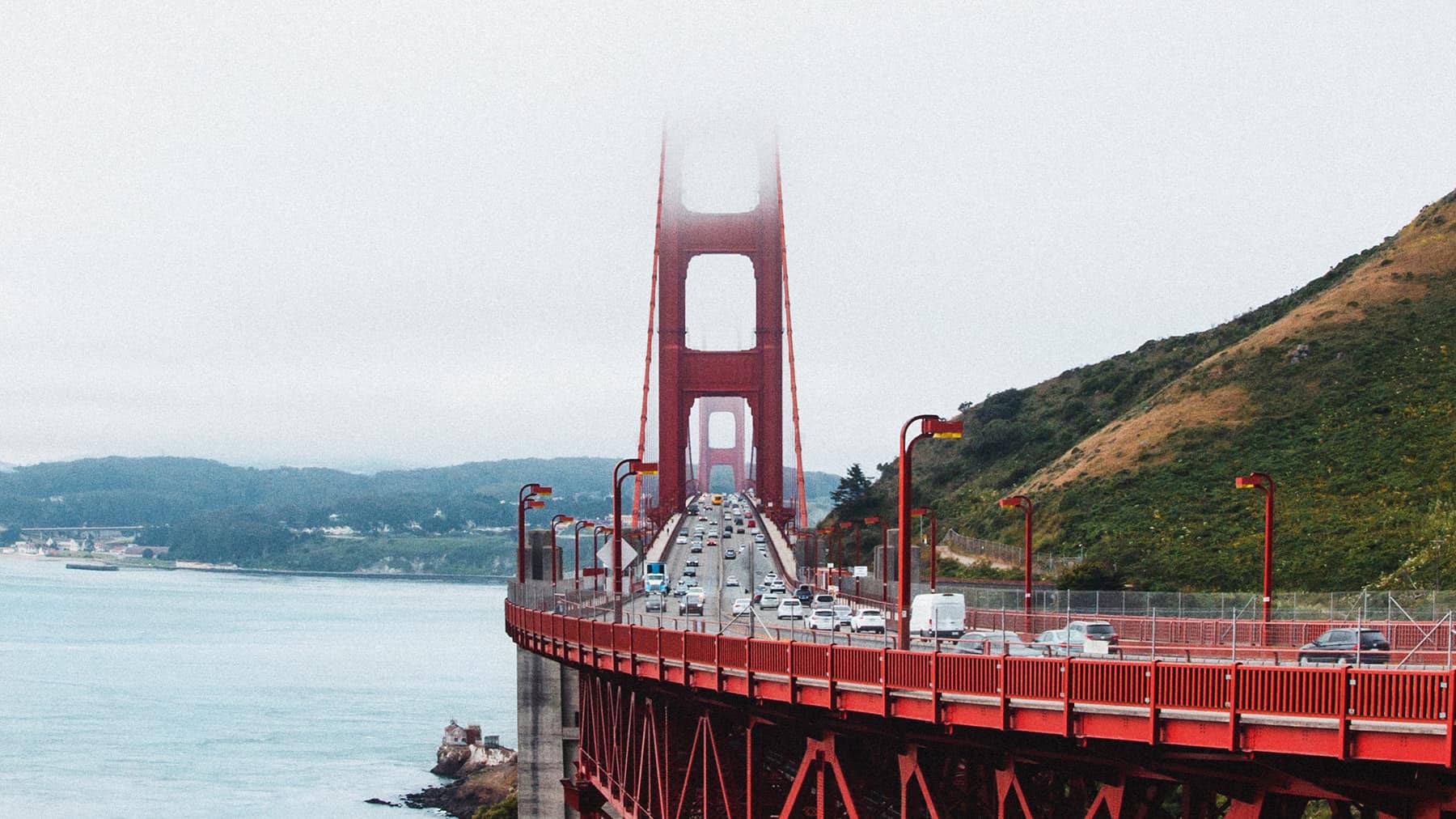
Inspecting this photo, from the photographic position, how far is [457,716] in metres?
101

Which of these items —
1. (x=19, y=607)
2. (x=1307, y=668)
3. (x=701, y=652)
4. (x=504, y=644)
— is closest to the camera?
(x=1307, y=668)

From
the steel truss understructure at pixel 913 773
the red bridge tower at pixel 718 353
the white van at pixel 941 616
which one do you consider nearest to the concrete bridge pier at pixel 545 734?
Answer: the steel truss understructure at pixel 913 773

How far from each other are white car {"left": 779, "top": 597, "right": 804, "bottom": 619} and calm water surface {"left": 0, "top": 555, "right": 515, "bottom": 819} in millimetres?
36250

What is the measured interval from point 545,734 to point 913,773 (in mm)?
24893

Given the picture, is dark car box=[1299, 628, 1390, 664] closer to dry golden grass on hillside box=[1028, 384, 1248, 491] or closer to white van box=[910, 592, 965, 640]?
white van box=[910, 592, 965, 640]

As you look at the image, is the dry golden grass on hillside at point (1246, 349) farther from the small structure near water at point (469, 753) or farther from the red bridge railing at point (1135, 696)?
the red bridge railing at point (1135, 696)

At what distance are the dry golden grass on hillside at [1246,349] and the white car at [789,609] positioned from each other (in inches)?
1455

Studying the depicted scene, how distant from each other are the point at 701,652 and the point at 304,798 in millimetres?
57244

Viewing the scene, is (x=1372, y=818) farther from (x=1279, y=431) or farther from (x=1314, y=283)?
(x=1314, y=283)

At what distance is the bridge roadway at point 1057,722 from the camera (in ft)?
49.9

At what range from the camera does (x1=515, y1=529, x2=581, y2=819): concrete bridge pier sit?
4384cm

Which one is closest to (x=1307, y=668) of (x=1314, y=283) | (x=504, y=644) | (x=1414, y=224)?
(x=1414, y=224)

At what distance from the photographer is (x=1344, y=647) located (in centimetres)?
2320

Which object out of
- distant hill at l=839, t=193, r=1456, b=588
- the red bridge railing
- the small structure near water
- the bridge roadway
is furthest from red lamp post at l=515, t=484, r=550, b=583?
the small structure near water
